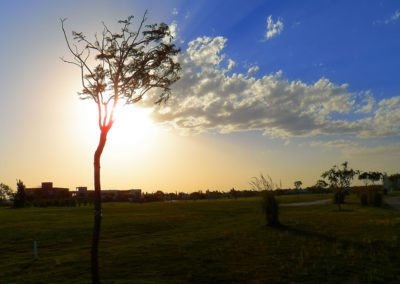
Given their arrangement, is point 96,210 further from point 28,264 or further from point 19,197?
point 19,197

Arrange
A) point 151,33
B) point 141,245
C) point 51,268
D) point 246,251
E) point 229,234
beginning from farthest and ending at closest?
1. point 229,234
2. point 141,245
3. point 246,251
4. point 51,268
5. point 151,33

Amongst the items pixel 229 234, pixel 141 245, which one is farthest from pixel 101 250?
pixel 229 234

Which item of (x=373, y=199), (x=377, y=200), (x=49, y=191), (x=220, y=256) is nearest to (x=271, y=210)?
(x=220, y=256)

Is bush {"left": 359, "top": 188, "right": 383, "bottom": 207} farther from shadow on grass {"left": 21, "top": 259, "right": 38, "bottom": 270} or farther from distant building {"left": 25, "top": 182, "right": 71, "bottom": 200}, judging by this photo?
distant building {"left": 25, "top": 182, "right": 71, "bottom": 200}

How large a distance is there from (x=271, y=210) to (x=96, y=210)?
69.4 ft

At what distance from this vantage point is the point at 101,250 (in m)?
25.2

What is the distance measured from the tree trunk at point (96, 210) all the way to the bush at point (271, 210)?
20884 millimetres

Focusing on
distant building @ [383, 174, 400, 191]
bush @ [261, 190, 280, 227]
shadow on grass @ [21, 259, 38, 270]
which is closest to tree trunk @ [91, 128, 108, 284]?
shadow on grass @ [21, 259, 38, 270]

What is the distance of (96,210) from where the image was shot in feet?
54.3

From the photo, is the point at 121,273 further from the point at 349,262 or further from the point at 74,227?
the point at 74,227

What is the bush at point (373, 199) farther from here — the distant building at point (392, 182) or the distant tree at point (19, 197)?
the distant building at point (392, 182)

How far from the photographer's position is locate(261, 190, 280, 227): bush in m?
35.2

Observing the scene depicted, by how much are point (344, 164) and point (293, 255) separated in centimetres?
5102

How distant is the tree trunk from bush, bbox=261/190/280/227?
20884 millimetres
